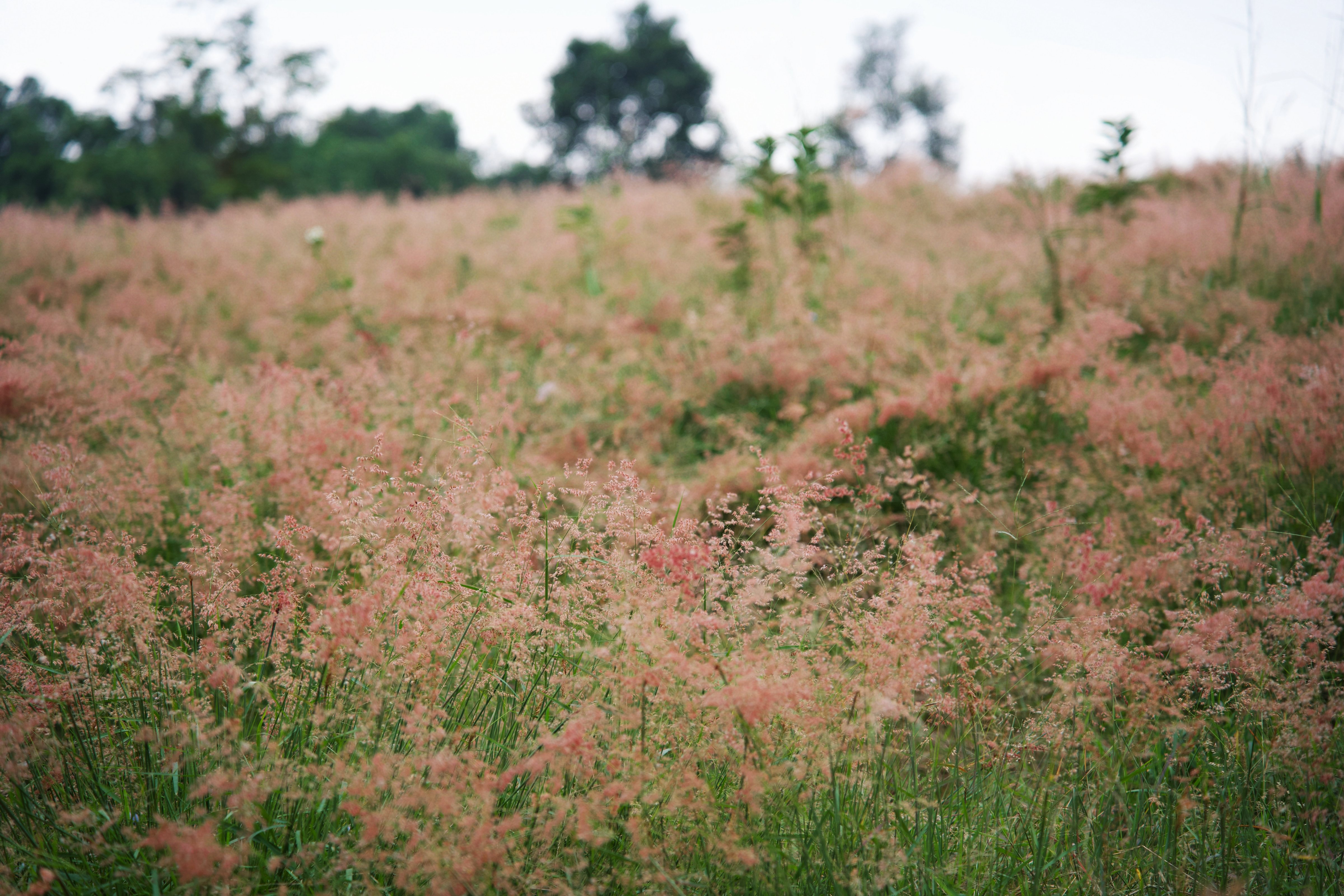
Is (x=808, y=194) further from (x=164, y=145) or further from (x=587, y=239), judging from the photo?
(x=164, y=145)

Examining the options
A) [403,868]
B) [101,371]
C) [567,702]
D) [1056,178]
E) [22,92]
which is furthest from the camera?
[22,92]

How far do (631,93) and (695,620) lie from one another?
34.4 meters

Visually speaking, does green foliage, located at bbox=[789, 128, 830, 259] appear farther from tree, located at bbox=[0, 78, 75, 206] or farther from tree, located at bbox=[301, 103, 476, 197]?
tree, located at bbox=[301, 103, 476, 197]

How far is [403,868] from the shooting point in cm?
131

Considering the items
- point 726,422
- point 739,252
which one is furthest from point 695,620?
Result: point 739,252

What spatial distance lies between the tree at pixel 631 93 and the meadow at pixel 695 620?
27407 mm

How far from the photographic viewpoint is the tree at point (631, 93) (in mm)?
30219

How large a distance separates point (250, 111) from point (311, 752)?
2603 centimetres

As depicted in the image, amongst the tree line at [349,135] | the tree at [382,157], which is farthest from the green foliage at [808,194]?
the tree at [382,157]

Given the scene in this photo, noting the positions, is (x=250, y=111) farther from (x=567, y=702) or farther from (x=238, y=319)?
(x=567, y=702)

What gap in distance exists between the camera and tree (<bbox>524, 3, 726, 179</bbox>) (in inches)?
1190

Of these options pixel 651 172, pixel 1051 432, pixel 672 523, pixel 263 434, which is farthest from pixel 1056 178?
pixel 651 172

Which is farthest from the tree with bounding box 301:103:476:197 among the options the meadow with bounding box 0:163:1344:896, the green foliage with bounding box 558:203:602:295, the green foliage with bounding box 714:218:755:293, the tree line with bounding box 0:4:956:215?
the meadow with bounding box 0:163:1344:896

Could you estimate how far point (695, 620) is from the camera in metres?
1.47
